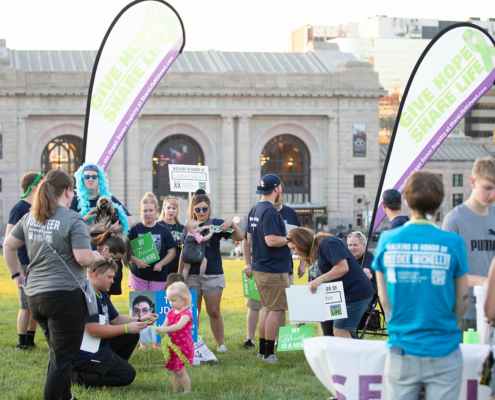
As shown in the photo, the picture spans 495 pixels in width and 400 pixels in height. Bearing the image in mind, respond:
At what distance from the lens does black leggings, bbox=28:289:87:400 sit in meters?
4.80

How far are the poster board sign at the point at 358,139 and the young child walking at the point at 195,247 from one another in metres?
48.9

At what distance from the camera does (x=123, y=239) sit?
730 centimetres

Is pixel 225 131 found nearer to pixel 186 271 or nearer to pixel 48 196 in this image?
pixel 186 271

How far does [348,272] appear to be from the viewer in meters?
6.25

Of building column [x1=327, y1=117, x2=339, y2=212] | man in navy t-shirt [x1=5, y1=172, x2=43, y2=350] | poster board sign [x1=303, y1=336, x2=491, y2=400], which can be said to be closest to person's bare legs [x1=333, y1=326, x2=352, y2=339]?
poster board sign [x1=303, y1=336, x2=491, y2=400]

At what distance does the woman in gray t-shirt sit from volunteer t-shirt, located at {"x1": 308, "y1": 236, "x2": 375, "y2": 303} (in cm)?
245

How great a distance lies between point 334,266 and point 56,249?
110 inches

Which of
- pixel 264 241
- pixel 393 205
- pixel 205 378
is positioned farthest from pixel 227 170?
pixel 205 378

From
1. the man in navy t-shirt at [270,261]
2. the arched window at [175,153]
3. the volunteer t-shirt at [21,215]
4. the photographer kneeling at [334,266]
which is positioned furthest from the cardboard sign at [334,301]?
the arched window at [175,153]

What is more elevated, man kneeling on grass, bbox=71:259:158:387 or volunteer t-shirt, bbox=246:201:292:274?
volunteer t-shirt, bbox=246:201:292:274

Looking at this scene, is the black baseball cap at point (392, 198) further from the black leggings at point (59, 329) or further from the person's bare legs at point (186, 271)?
the black leggings at point (59, 329)

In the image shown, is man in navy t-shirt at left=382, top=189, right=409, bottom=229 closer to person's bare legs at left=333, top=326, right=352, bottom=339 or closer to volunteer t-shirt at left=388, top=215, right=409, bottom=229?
volunteer t-shirt at left=388, top=215, right=409, bottom=229

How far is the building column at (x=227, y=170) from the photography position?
53344 mm

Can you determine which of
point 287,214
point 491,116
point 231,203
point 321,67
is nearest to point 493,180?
point 287,214
